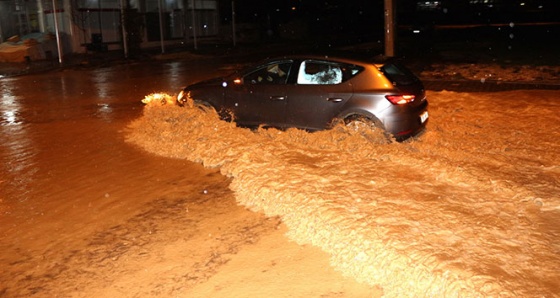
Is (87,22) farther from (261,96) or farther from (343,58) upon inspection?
(343,58)

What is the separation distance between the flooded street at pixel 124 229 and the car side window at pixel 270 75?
1.87 meters

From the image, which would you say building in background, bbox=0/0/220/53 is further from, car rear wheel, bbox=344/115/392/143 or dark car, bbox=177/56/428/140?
car rear wheel, bbox=344/115/392/143

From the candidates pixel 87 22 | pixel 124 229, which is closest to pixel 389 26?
pixel 124 229

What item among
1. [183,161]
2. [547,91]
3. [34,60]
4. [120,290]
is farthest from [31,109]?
[34,60]

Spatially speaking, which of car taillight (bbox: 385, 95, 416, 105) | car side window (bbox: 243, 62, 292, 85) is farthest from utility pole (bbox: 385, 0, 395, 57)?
car taillight (bbox: 385, 95, 416, 105)

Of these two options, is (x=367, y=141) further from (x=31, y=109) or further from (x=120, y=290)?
(x=31, y=109)

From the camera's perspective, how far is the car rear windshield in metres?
7.85

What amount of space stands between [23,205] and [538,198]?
19.8 ft

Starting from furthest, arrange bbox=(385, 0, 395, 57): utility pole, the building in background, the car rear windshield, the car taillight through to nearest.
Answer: the building in background < bbox=(385, 0, 395, 57): utility pole < the car rear windshield < the car taillight

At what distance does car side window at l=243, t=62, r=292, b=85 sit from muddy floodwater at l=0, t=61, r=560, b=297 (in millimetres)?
845

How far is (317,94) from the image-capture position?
26.5 ft

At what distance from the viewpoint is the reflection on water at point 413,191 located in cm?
428

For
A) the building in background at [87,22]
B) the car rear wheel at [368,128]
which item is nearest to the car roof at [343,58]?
the car rear wheel at [368,128]

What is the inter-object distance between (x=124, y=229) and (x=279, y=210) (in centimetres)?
169
